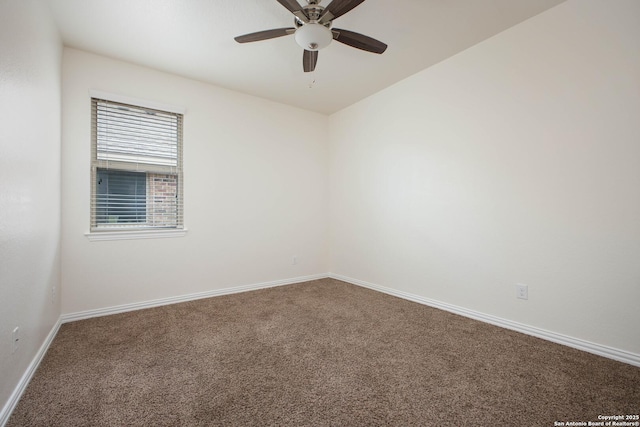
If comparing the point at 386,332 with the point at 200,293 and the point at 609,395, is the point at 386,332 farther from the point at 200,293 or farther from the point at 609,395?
the point at 200,293

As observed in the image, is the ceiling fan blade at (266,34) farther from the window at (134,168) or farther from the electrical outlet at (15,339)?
the electrical outlet at (15,339)

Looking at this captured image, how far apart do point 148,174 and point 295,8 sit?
240 centimetres

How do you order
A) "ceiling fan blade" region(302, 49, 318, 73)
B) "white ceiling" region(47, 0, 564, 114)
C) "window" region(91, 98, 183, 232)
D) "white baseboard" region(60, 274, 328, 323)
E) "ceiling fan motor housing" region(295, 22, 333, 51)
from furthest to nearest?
"window" region(91, 98, 183, 232) < "white baseboard" region(60, 274, 328, 323) < "ceiling fan blade" region(302, 49, 318, 73) < "white ceiling" region(47, 0, 564, 114) < "ceiling fan motor housing" region(295, 22, 333, 51)

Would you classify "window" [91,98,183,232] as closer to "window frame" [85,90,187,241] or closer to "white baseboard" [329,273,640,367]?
"window frame" [85,90,187,241]

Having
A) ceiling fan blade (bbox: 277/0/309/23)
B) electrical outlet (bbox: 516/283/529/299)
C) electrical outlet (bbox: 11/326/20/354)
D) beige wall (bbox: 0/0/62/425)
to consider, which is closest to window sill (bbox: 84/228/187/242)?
beige wall (bbox: 0/0/62/425)

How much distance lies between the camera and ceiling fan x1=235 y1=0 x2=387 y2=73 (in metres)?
1.84

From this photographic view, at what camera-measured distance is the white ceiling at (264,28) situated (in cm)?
222

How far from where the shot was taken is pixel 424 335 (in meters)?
2.39

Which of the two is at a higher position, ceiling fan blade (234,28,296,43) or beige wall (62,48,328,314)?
ceiling fan blade (234,28,296,43)

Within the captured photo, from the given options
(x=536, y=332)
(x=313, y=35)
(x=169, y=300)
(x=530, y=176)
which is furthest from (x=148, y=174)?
(x=536, y=332)

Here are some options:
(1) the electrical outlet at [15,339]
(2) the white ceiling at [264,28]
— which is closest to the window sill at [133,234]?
(1) the electrical outlet at [15,339]

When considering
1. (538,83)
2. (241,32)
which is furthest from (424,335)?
(241,32)

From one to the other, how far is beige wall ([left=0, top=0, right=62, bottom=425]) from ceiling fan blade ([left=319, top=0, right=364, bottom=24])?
170 centimetres

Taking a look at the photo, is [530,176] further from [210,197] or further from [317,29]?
[210,197]
